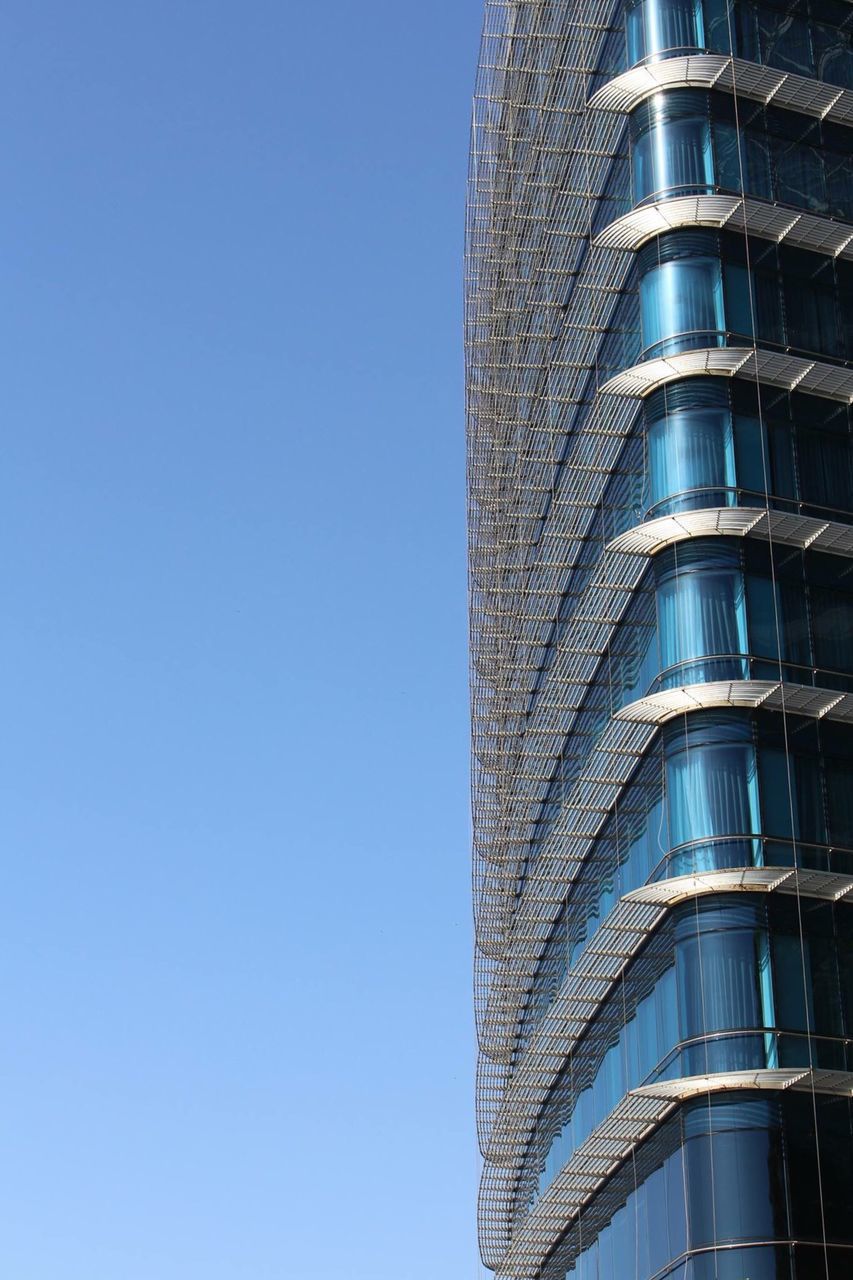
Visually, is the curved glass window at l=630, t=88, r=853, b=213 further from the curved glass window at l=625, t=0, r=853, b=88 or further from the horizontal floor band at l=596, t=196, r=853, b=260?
the curved glass window at l=625, t=0, r=853, b=88

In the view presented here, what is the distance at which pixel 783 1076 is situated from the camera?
43438 mm

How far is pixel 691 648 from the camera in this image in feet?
156

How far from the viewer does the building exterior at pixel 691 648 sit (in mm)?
44500

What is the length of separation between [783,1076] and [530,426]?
28159 millimetres

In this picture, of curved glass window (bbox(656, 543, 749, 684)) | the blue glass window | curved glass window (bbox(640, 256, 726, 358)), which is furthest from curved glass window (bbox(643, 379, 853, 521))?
the blue glass window

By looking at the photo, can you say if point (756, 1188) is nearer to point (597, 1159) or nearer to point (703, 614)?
point (597, 1159)

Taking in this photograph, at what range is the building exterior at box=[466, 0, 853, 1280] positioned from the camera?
146 ft

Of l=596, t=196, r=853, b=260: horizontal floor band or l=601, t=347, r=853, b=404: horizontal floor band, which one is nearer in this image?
l=601, t=347, r=853, b=404: horizontal floor band

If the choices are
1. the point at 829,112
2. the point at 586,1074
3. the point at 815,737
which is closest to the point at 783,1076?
the point at 815,737

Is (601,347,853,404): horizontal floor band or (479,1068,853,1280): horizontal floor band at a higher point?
(601,347,853,404): horizontal floor band

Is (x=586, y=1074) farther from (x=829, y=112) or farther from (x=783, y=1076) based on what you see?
(x=829, y=112)

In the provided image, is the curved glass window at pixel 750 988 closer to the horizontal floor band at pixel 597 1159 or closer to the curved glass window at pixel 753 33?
the horizontal floor band at pixel 597 1159

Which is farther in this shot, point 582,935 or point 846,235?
point 582,935

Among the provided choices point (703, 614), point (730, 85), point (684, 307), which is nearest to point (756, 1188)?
point (703, 614)
